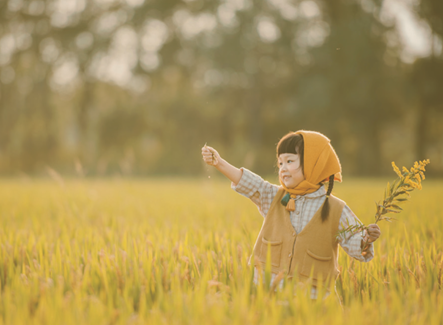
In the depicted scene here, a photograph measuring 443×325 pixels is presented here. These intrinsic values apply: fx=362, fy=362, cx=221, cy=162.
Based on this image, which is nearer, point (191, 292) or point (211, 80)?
point (191, 292)

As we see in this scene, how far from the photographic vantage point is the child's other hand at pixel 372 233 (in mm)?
1866

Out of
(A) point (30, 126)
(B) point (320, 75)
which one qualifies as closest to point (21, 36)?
(A) point (30, 126)

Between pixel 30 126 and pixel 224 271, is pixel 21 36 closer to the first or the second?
pixel 30 126

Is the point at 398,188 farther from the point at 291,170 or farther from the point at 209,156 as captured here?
the point at 209,156

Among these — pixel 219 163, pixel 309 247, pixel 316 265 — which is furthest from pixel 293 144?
pixel 316 265

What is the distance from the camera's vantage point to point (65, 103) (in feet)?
103

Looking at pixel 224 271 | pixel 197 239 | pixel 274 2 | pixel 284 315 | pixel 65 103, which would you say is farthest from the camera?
pixel 65 103

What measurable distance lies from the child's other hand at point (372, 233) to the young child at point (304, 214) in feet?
0.10

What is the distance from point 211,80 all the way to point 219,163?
23799 mm

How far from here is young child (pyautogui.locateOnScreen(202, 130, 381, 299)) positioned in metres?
2.03

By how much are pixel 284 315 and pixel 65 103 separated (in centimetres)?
3327

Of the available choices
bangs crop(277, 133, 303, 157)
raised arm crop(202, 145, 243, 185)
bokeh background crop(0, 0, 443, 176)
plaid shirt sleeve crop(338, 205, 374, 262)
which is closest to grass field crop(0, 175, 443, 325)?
plaid shirt sleeve crop(338, 205, 374, 262)

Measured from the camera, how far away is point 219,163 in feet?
7.08

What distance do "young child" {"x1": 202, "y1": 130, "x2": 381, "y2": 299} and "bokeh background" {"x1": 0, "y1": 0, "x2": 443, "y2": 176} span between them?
20170 millimetres
